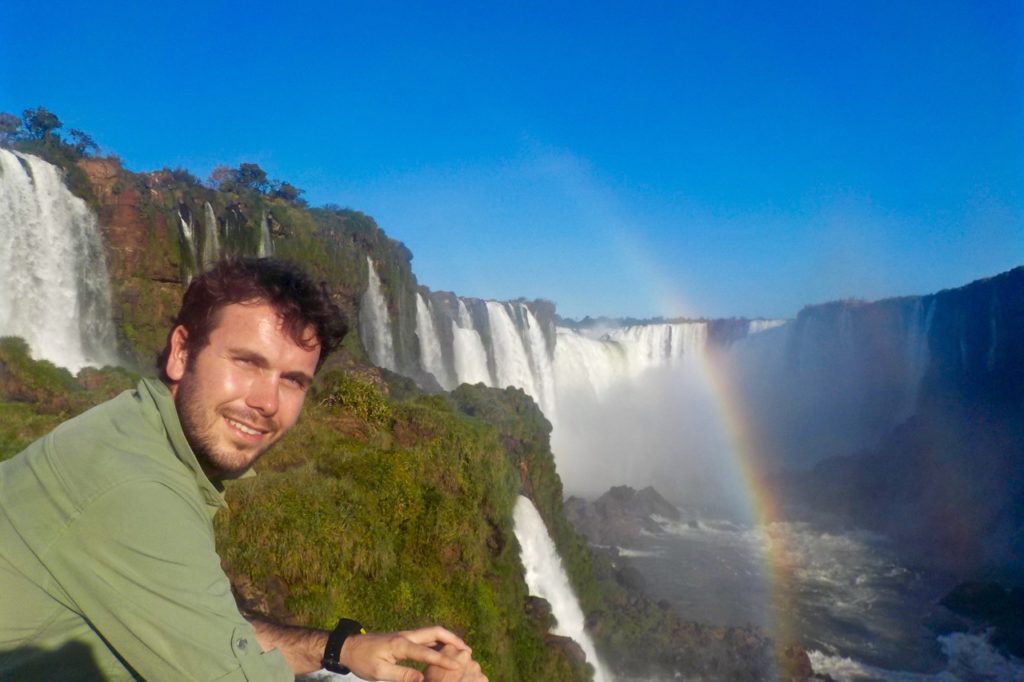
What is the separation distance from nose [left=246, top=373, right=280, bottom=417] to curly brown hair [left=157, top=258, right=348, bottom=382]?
140mm

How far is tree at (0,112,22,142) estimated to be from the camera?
24078 millimetres

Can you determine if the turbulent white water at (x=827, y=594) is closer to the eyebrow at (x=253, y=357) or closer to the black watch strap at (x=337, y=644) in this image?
the black watch strap at (x=337, y=644)

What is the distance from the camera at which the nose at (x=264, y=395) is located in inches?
66.4

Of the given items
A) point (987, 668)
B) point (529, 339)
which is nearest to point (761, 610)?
point (987, 668)

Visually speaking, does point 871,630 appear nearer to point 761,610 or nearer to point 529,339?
point 761,610

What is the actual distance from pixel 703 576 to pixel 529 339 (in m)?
16.8

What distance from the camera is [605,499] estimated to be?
26.5 metres

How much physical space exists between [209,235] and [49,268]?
4.99 metres

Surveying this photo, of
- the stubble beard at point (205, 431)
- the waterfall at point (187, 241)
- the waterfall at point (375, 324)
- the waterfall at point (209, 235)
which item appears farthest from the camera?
the waterfall at point (375, 324)

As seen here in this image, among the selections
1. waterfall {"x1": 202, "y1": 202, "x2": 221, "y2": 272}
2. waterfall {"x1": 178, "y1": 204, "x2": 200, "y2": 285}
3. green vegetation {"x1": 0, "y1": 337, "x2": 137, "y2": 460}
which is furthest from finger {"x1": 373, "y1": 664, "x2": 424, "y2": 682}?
waterfall {"x1": 202, "y1": 202, "x2": 221, "y2": 272}

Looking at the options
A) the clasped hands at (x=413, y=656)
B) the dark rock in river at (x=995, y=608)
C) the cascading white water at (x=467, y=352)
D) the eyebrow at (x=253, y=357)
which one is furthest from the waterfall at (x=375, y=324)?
the eyebrow at (x=253, y=357)

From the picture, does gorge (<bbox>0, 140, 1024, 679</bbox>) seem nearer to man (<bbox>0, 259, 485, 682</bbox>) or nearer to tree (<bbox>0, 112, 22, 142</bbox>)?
man (<bbox>0, 259, 485, 682</bbox>)

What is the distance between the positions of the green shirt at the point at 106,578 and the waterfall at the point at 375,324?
78.0ft

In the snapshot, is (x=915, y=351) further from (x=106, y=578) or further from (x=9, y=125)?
(x=9, y=125)
